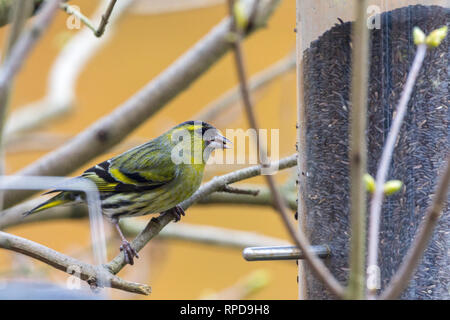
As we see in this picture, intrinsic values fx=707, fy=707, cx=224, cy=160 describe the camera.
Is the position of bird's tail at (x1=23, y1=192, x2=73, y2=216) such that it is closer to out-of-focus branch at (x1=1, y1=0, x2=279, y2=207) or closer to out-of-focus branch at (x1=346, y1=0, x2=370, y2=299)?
out-of-focus branch at (x1=1, y1=0, x2=279, y2=207)

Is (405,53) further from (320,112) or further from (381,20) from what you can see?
(320,112)

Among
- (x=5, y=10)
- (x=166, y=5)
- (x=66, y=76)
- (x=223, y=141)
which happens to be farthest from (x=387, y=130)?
(x=166, y=5)

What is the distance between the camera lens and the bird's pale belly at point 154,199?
9.77 feet

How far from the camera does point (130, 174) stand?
3.18 meters

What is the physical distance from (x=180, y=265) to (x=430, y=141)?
17.2 ft

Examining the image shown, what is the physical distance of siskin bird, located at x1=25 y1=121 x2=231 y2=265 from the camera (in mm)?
2984

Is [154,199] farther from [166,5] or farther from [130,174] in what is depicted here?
[166,5]

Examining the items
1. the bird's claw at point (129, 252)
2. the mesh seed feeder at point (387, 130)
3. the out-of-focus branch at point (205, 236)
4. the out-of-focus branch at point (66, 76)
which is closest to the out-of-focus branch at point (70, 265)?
the bird's claw at point (129, 252)

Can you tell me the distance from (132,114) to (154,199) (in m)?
0.38

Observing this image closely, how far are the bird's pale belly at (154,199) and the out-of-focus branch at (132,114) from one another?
23 centimetres
